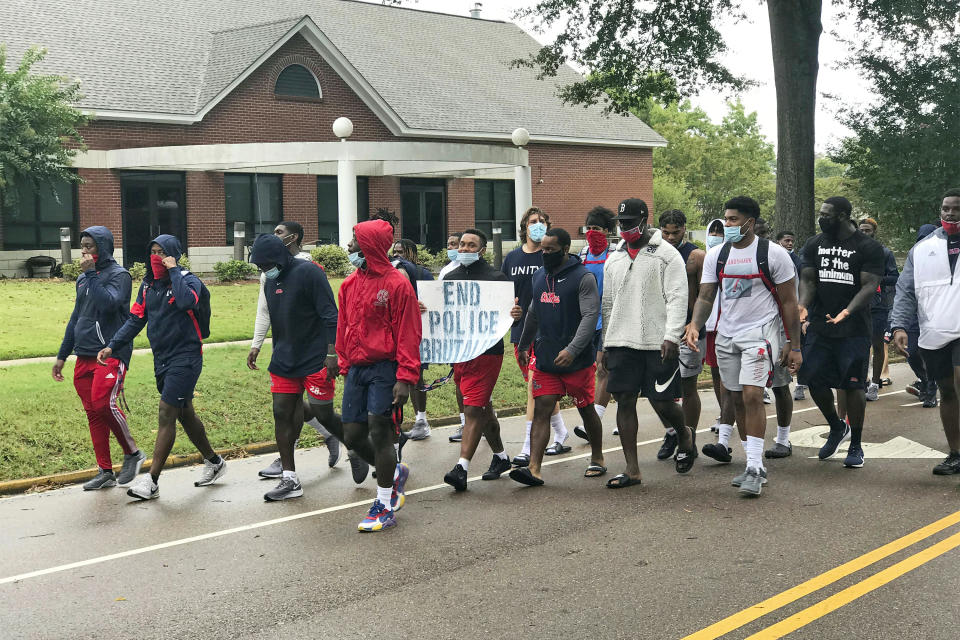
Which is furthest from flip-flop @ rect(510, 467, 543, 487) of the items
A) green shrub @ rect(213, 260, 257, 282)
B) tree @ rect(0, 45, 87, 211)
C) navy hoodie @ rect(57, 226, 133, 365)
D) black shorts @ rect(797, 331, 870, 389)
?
tree @ rect(0, 45, 87, 211)

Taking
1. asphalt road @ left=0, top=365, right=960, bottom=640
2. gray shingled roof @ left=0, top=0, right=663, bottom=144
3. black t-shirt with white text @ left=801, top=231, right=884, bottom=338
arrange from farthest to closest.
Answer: gray shingled roof @ left=0, top=0, right=663, bottom=144 → black t-shirt with white text @ left=801, top=231, right=884, bottom=338 → asphalt road @ left=0, top=365, right=960, bottom=640

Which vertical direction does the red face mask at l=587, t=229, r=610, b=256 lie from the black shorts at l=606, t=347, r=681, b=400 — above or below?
above

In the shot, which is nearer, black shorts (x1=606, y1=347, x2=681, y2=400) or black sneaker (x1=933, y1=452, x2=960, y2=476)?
black shorts (x1=606, y1=347, x2=681, y2=400)

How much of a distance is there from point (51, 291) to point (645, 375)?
1648 centimetres

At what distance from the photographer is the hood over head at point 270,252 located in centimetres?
784

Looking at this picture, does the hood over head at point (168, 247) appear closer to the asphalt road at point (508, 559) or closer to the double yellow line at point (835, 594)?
the asphalt road at point (508, 559)

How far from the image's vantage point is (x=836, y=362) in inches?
344

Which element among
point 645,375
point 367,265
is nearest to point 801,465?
point 645,375

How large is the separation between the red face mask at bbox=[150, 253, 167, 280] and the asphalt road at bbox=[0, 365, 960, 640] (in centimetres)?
177

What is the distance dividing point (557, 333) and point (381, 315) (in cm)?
162

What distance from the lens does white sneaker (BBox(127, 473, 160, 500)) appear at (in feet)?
26.6

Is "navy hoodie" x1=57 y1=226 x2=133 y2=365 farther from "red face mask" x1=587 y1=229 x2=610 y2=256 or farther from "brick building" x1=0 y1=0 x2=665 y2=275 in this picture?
"brick building" x1=0 y1=0 x2=665 y2=275

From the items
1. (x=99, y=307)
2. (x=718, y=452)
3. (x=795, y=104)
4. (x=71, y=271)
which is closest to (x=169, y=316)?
(x=99, y=307)

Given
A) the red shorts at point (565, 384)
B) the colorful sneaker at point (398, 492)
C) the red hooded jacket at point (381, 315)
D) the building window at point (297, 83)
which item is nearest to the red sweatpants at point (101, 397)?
the red hooded jacket at point (381, 315)
